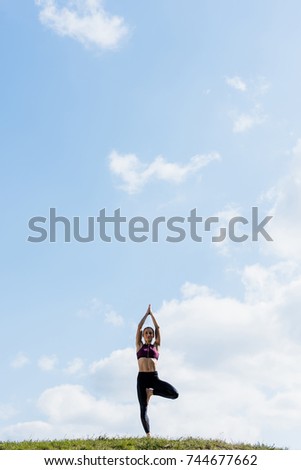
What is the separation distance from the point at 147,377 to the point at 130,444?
7.40 feet

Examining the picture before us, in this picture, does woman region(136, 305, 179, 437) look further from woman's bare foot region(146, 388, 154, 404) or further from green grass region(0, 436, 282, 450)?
green grass region(0, 436, 282, 450)

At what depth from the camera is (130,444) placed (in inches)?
752

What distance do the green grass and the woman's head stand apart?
3.13 m

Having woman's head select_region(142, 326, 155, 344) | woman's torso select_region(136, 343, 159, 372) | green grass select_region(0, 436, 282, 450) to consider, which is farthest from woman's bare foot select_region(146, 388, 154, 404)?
woman's head select_region(142, 326, 155, 344)

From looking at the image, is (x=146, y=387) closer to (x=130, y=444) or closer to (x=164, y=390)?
(x=164, y=390)

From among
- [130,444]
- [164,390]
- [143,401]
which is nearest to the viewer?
[130,444]

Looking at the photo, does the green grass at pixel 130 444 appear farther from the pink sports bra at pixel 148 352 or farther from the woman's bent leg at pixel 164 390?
the pink sports bra at pixel 148 352

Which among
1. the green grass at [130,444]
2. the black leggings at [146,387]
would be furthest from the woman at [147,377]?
the green grass at [130,444]

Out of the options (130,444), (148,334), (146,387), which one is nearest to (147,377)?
(146,387)

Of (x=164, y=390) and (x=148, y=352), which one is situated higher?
(x=148, y=352)

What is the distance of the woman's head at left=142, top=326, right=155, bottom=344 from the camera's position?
20.6m
